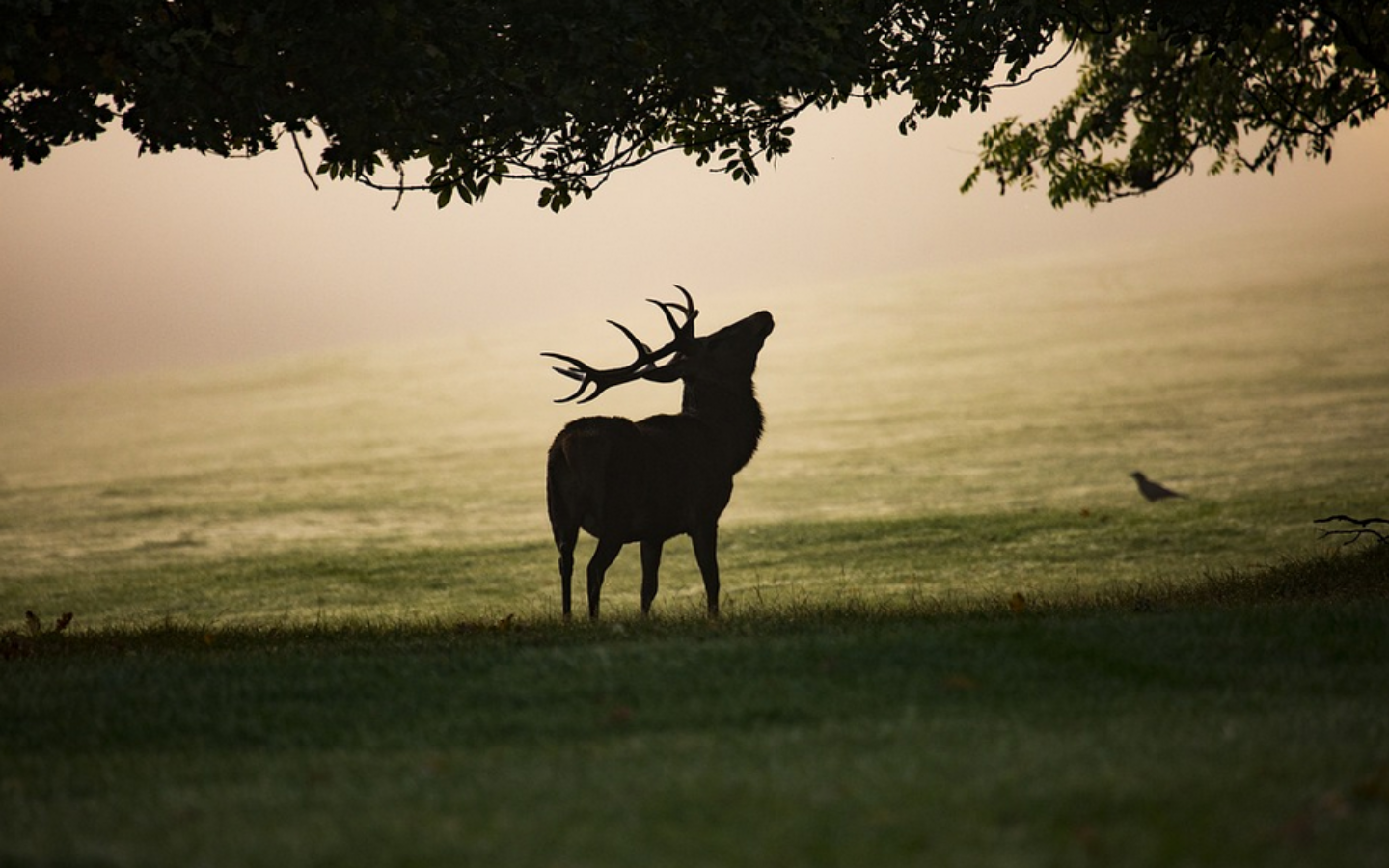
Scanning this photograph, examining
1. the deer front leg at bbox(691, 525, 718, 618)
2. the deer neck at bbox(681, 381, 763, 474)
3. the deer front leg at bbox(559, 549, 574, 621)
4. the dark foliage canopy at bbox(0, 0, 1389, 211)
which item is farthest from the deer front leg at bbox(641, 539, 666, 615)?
the dark foliage canopy at bbox(0, 0, 1389, 211)

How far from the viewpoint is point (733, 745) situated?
813 centimetres

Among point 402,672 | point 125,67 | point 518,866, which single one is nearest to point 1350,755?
point 518,866

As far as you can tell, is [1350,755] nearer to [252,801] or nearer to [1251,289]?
[252,801]

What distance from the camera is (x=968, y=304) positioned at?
7038 cm

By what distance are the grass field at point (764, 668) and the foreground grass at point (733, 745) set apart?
0.03m

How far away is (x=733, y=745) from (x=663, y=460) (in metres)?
5.79

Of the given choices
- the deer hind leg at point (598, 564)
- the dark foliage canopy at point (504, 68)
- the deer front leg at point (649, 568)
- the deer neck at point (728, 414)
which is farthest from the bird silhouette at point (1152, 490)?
the deer hind leg at point (598, 564)

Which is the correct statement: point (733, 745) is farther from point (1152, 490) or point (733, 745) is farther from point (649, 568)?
point (1152, 490)

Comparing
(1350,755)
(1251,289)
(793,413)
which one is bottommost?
(1350,755)

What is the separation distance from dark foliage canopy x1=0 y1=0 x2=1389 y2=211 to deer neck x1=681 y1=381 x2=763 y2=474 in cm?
265

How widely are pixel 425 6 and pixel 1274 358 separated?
4197 cm

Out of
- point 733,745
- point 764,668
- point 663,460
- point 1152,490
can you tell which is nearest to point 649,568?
point 663,460

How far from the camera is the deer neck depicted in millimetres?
14312

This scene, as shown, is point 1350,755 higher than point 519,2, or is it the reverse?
point 519,2
